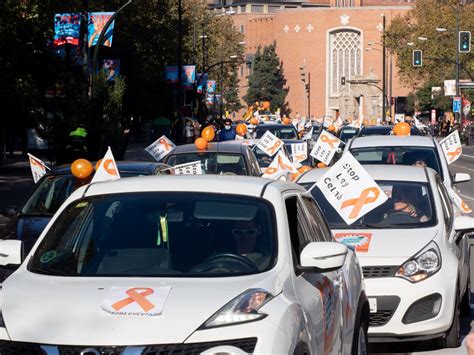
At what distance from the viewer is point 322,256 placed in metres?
6.39

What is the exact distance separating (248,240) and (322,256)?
16.3 inches

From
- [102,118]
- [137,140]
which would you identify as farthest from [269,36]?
[102,118]

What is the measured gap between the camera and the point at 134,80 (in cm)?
7981

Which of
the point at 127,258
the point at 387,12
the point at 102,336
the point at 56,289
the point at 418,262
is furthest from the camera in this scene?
the point at 387,12

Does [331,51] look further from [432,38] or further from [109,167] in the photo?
[109,167]

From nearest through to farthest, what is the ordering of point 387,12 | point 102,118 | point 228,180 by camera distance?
point 228,180, point 102,118, point 387,12

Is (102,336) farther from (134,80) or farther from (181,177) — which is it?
(134,80)

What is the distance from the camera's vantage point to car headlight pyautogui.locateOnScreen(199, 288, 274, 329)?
5.55 m

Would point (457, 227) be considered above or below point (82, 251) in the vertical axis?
below

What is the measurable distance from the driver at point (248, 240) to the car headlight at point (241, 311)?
56 cm

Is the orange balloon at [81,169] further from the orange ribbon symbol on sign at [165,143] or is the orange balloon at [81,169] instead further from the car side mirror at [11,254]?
the orange ribbon symbol on sign at [165,143]

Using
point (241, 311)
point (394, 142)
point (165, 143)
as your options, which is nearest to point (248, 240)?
Answer: point (241, 311)

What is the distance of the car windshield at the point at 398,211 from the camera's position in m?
10.9

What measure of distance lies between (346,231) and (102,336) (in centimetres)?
540
